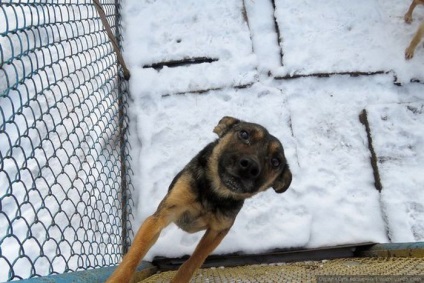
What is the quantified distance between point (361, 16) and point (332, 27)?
1.48ft

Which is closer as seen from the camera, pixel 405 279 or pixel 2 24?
pixel 405 279

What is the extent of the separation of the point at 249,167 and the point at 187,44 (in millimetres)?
3148

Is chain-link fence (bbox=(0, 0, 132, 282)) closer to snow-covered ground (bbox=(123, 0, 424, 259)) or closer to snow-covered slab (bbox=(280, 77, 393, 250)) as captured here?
snow-covered ground (bbox=(123, 0, 424, 259))

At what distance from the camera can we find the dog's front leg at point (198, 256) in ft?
9.97

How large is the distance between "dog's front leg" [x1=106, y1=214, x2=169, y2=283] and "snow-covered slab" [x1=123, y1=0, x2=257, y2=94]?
2738mm

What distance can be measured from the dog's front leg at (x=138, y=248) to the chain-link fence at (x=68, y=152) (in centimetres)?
96

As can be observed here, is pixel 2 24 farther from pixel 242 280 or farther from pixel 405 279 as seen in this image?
pixel 405 279

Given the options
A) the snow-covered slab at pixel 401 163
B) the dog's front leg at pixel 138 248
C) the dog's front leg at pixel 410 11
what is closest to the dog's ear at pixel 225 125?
the dog's front leg at pixel 138 248

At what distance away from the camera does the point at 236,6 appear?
5844mm

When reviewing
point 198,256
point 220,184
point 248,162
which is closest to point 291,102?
point 220,184

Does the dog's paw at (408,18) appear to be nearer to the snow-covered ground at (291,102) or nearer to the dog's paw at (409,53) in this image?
the snow-covered ground at (291,102)

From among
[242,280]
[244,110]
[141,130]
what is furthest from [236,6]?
[242,280]

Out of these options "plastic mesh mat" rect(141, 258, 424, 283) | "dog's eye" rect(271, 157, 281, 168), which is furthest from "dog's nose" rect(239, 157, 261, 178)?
"plastic mesh mat" rect(141, 258, 424, 283)

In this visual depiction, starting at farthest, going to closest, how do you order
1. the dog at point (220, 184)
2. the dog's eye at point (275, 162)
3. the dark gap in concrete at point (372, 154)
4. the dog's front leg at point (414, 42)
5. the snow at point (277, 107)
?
the dog's front leg at point (414, 42) → the dark gap in concrete at point (372, 154) → the snow at point (277, 107) → the dog's eye at point (275, 162) → the dog at point (220, 184)
